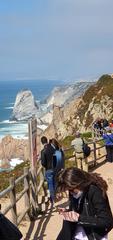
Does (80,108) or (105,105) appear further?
(80,108)

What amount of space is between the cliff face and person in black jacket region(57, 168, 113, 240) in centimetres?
4089

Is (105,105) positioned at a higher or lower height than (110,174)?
higher

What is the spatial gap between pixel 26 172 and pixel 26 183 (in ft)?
0.74

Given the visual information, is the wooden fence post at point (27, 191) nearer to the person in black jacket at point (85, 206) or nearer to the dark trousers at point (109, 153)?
the person in black jacket at point (85, 206)

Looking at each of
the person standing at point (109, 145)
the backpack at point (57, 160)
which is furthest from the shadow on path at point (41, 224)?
the person standing at point (109, 145)

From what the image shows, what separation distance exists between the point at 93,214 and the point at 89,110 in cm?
4648

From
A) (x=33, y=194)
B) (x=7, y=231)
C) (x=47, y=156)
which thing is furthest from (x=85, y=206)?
(x=47, y=156)

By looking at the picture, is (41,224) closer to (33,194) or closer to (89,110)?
(33,194)

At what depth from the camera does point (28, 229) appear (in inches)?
490

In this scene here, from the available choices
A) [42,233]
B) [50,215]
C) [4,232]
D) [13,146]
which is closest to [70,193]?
[4,232]

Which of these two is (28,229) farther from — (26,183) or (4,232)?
(4,232)

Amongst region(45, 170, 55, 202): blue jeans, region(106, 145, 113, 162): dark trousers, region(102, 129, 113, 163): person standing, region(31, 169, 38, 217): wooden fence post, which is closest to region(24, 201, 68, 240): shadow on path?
region(31, 169, 38, 217): wooden fence post

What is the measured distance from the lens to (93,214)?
6113 mm

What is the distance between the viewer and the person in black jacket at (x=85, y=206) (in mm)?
5926
